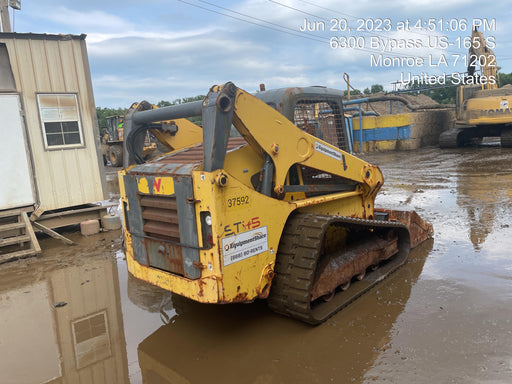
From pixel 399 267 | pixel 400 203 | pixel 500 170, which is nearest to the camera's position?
pixel 399 267

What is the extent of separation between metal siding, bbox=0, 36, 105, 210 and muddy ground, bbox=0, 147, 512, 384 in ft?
6.30

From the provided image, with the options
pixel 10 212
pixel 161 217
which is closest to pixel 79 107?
pixel 10 212

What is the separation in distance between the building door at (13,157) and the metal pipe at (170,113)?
415cm

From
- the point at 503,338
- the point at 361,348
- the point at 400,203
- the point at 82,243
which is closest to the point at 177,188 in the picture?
the point at 361,348

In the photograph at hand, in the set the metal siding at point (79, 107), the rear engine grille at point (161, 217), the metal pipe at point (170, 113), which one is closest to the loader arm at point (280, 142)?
the metal pipe at point (170, 113)

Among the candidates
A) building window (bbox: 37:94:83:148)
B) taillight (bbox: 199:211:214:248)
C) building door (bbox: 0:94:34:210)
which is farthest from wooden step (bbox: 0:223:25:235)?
taillight (bbox: 199:211:214:248)

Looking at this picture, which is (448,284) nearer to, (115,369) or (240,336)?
(240,336)

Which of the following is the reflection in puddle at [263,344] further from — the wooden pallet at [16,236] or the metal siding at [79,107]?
the metal siding at [79,107]

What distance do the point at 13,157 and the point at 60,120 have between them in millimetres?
1048

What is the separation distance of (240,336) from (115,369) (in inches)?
42.3

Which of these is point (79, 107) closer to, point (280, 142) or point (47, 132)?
point (47, 132)

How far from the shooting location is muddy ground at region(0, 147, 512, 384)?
3133 mm

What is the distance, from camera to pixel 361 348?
3.36 m

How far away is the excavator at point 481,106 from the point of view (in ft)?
56.1
